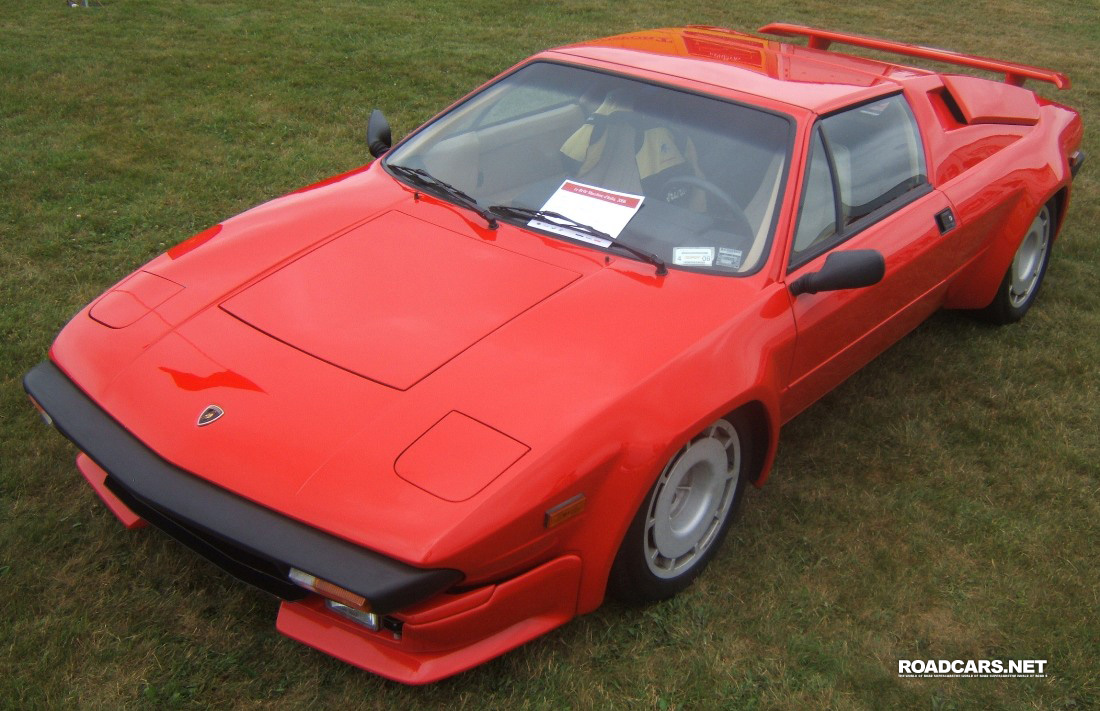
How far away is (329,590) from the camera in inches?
84.2

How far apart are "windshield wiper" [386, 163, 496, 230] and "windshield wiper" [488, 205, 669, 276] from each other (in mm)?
45

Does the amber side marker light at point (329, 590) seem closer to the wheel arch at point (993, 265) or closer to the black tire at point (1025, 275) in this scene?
the wheel arch at point (993, 265)

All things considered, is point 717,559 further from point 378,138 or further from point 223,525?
point 378,138

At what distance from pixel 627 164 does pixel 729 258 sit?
541 mm

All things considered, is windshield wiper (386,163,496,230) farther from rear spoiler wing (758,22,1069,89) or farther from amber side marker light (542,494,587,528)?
rear spoiler wing (758,22,1069,89)

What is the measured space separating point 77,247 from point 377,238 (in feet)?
8.17

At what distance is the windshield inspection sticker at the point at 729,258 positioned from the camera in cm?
299

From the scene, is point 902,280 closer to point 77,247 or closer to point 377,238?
point 377,238

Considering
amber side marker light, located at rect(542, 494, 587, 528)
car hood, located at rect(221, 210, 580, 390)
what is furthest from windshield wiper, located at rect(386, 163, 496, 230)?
amber side marker light, located at rect(542, 494, 587, 528)

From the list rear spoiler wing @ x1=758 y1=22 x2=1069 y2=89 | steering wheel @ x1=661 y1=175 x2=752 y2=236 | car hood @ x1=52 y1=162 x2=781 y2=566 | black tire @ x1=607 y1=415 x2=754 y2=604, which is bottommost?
black tire @ x1=607 y1=415 x2=754 y2=604

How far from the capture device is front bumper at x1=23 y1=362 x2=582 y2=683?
213cm

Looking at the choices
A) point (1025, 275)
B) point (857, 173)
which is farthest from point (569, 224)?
point (1025, 275)

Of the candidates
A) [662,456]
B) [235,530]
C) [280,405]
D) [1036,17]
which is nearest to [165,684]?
[235,530]

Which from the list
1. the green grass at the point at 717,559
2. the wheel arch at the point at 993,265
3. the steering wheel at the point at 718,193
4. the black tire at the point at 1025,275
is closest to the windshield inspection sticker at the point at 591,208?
the steering wheel at the point at 718,193
